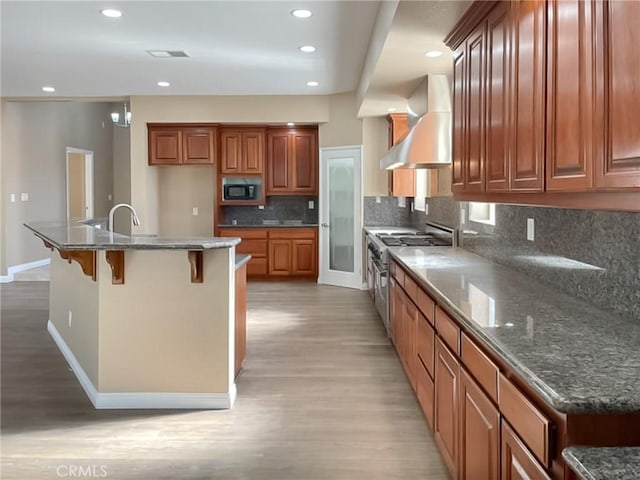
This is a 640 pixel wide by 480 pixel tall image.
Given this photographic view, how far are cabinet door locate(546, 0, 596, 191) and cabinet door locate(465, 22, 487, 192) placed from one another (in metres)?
0.84

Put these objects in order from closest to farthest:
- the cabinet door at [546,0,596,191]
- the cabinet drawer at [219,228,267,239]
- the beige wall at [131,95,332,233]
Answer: the cabinet door at [546,0,596,191] < the beige wall at [131,95,332,233] < the cabinet drawer at [219,228,267,239]

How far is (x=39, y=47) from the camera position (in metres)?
5.26

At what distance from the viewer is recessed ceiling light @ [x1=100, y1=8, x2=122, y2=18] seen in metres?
4.18

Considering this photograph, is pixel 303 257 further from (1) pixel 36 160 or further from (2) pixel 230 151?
(1) pixel 36 160

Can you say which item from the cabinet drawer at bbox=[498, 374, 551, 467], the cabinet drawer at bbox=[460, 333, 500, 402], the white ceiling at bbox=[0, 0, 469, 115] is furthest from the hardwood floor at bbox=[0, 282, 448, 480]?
the white ceiling at bbox=[0, 0, 469, 115]

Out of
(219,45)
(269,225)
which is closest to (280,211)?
(269,225)

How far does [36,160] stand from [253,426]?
754cm

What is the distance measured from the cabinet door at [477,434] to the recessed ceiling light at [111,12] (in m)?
3.72

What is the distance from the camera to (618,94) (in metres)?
1.50

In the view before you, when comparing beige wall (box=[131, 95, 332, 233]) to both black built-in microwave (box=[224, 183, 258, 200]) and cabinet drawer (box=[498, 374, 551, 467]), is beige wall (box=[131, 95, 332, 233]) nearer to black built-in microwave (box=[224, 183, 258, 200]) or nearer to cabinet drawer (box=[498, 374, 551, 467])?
black built-in microwave (box=[224, 183, 258, 200])

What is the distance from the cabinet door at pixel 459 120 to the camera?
10.6 feet

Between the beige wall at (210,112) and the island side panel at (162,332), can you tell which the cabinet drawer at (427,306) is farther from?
the beige wall at (210,112)

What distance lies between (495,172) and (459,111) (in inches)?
31.4

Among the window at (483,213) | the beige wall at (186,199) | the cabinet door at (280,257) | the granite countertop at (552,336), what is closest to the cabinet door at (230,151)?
the beige wall at (186,199)
